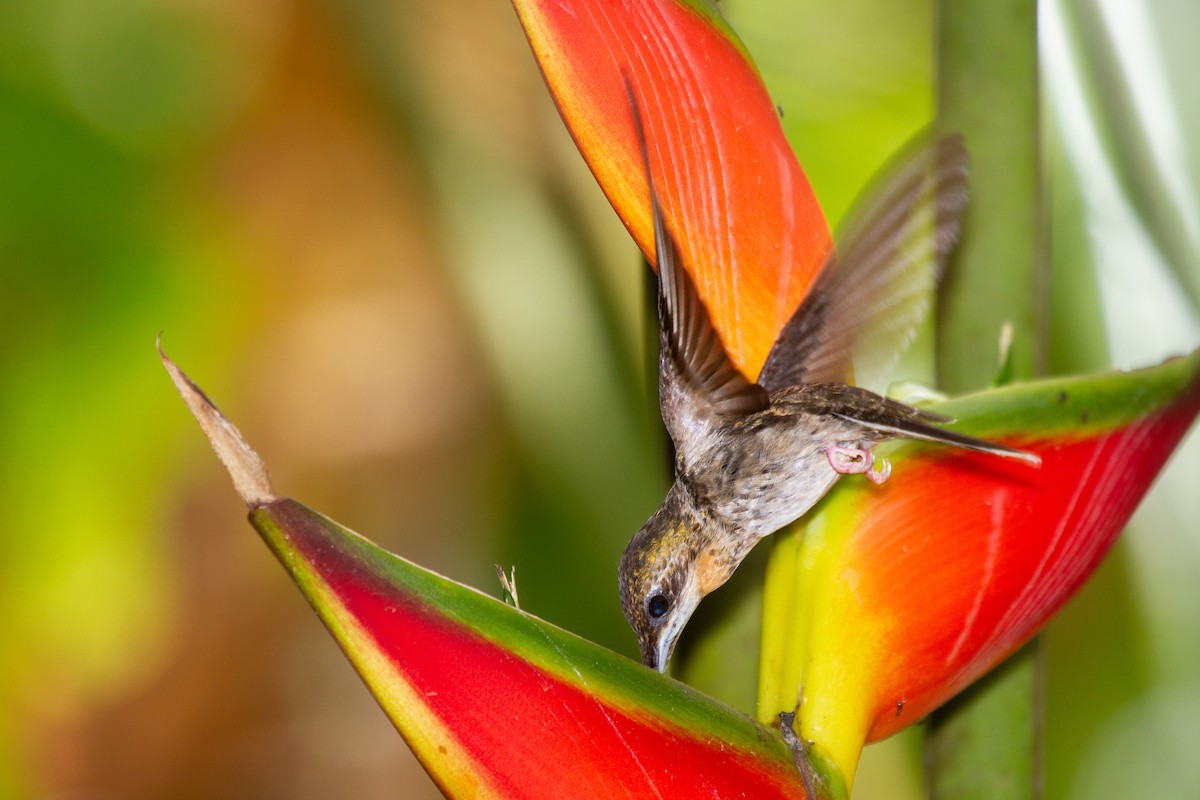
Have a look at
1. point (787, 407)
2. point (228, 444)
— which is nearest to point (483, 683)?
point (228, 444)

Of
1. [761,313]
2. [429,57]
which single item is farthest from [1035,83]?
[429,57]

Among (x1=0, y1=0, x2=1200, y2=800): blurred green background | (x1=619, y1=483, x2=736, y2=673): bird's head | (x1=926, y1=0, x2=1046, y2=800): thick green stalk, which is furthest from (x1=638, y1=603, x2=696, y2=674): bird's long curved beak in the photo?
(x1=0, y1=0, x2=1200, y2=800): blurred green background

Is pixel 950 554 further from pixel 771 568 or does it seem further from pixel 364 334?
pixel 364 334

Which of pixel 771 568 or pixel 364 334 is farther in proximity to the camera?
pixel 364 334

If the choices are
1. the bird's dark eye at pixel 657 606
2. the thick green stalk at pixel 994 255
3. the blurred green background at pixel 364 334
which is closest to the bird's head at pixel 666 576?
the bird's dark eye at pixel 657 606

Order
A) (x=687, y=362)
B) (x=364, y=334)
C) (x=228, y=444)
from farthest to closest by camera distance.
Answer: (x=364, y=334), (x=687, y=362), (x=228, y=444)

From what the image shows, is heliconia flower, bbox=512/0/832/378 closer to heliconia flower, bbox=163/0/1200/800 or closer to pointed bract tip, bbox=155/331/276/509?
heliconia flower, bbox=163/0/1200/800

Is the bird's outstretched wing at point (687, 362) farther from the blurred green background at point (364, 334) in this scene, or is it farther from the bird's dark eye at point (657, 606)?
the blurred green background at point (364, 334)
